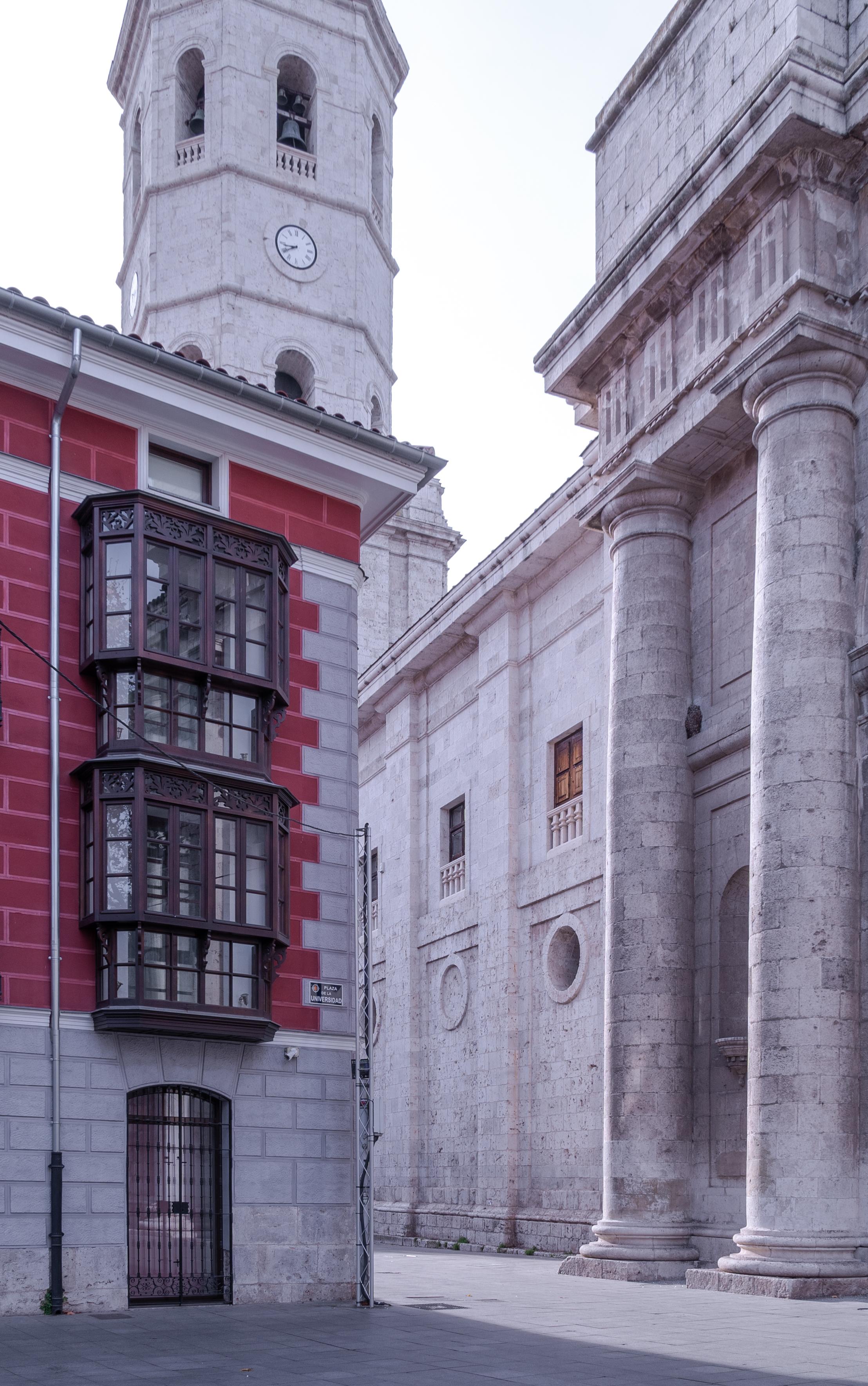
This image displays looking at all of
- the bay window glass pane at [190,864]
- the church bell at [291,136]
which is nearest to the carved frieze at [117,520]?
the bay window glass pane at [190,864]

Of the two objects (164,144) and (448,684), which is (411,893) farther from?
(164,144)

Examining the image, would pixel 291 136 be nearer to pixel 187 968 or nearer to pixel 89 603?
pixel 89 603

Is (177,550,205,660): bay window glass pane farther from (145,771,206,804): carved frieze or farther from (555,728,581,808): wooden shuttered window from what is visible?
(555,728,581,808): wooden shuttered window

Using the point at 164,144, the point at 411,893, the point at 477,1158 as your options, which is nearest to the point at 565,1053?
the point at 477,1158

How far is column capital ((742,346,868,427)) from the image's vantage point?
20.6 meters

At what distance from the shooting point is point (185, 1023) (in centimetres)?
1691

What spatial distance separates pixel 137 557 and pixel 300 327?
29.2 metres

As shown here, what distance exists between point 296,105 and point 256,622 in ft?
111

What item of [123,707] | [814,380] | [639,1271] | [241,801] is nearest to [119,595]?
[123,707]

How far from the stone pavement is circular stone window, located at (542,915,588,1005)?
968 centimetres

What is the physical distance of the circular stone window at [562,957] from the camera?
28688 millimetres

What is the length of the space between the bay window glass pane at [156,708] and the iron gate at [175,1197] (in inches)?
148

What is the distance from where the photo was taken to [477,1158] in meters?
31.0

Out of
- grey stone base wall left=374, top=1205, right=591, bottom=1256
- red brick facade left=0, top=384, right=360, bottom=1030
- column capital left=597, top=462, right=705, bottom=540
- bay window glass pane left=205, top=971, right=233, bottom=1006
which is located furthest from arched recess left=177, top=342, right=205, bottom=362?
bay window glass pane left=205, top=971, right=233, bottom=1006
